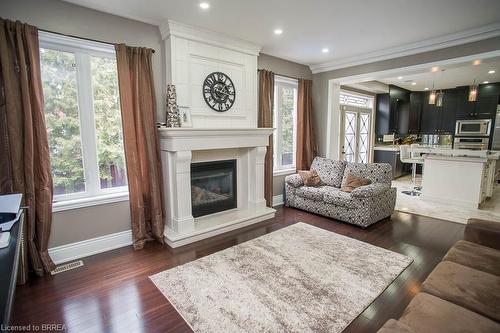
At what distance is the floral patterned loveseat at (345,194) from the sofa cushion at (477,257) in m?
1.67

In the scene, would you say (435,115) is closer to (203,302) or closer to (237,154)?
(237,154)

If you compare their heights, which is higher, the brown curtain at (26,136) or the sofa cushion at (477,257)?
the brown curtain at (26,136)

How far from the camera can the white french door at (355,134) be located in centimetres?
674

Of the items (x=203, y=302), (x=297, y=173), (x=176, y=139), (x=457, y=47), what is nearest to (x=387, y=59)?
(x=457, y=47)

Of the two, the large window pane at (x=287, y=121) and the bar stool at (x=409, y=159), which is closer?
the large window pane at (x=287, y=121)

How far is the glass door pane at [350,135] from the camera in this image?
6809 mm

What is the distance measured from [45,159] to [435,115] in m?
9.79

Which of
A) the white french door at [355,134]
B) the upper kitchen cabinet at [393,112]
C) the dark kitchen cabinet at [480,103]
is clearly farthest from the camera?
the upper kitchen cabinet at [393,112]

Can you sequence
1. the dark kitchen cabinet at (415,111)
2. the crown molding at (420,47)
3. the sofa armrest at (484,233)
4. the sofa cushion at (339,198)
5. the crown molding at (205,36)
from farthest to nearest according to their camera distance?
the dark kitchen cabinet at (415,111), the sofa cushion at (339,198), the crown molding at (420,47), the crown molding at (205,36), the sofa armrest at (484,233)

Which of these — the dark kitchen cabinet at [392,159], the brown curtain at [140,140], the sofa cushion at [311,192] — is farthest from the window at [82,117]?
the dark kitchen cabinet at [392,159]

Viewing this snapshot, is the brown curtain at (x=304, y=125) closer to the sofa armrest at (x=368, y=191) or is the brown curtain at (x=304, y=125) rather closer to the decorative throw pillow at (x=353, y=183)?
the decorative throw pillow at (x=353, y=183)

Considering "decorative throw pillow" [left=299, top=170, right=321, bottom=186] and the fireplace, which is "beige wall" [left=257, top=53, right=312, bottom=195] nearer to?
"decorative throw pillow" [left=299, top=170, right=321, bottom=186]

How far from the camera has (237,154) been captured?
4.24 meters

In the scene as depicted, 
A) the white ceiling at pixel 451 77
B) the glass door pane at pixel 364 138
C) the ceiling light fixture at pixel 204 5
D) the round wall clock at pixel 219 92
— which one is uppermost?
the ceiling light fixture at pixel 204 5
